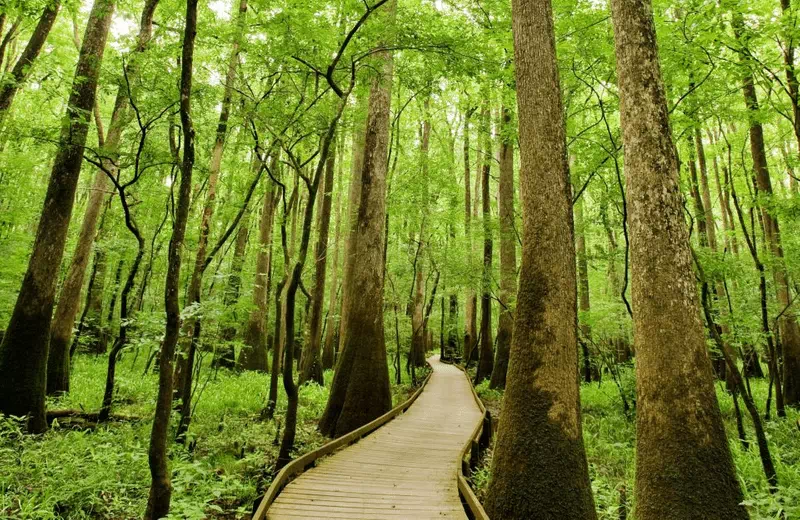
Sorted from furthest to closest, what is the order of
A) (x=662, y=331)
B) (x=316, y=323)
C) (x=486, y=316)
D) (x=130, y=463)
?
(x=486, y=316)
(x=316, y=323)
(x=130, y=463)
(x=662, y=331)

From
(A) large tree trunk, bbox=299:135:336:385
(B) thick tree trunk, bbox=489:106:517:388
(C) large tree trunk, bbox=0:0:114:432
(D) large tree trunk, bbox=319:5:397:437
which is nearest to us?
(C) large tree trunk, bbox=0:0:114:432

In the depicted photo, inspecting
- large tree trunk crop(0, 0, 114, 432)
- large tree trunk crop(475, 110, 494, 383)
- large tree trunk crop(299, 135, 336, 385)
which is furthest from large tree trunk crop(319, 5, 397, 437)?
large tree trunk crop(475, 110, 494, 383)

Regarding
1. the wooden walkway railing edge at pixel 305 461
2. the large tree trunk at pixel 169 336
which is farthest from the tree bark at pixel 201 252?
the wooden walkway railing edge at pixel 305 461

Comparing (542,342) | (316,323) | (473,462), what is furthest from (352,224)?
(542,342)

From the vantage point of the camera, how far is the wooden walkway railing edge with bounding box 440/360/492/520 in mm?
4371

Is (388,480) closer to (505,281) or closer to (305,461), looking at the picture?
(305,461)

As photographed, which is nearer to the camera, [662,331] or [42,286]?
[662,331]

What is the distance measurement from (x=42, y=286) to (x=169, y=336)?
16.3 feet

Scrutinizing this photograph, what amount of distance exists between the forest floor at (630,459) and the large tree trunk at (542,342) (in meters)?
0.55

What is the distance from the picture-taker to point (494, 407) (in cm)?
1278

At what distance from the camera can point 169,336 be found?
446cm

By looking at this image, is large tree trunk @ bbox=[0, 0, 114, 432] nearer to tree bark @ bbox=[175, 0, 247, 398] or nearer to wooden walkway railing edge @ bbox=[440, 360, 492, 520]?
tree bark @ bbox=[175, 0, 247, 398]

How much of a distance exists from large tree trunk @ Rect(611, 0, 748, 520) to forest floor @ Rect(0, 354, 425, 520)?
420 centimetres

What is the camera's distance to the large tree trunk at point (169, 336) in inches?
171
